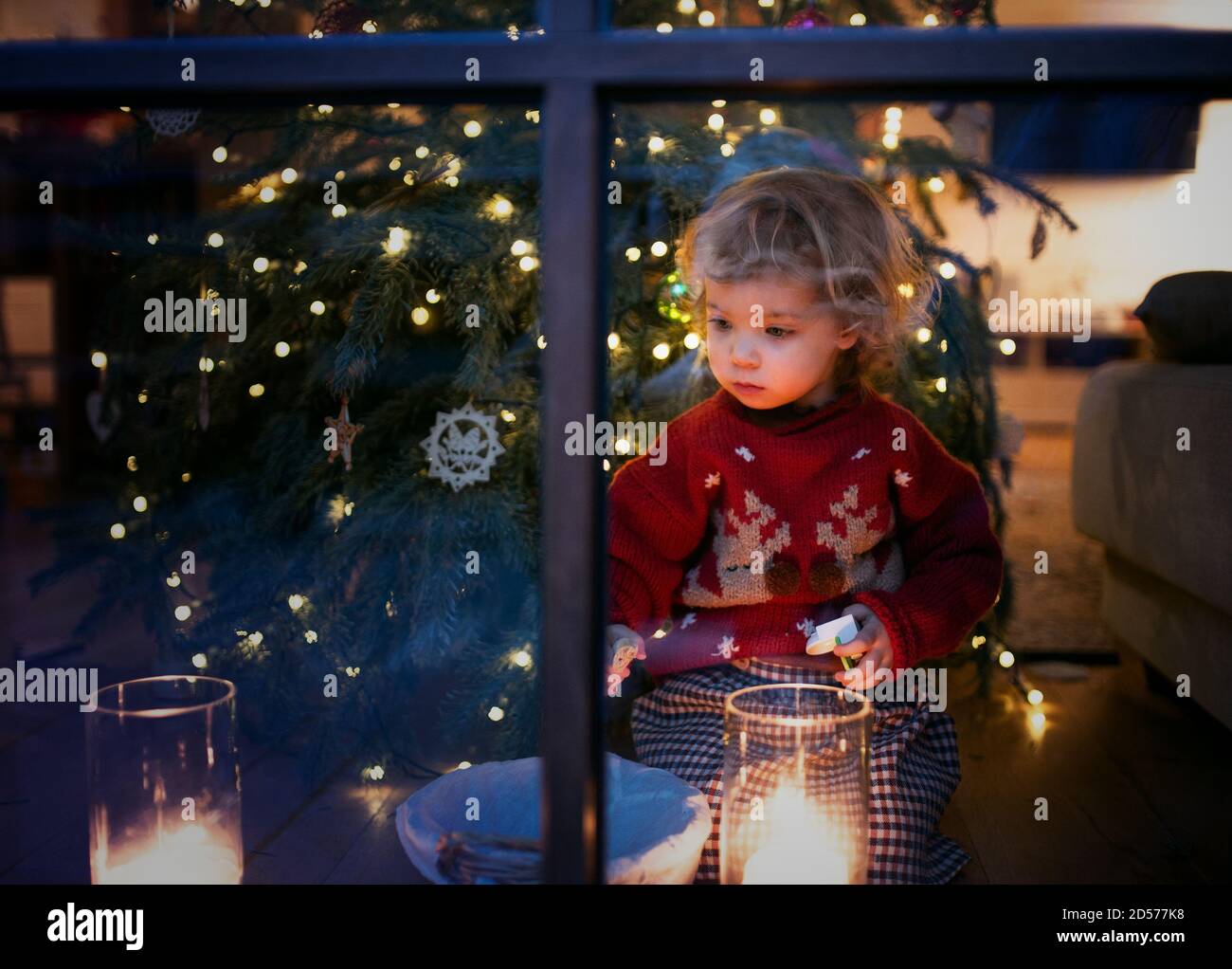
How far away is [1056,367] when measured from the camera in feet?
7.78

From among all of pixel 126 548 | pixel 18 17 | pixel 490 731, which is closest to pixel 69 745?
pixel 126 548

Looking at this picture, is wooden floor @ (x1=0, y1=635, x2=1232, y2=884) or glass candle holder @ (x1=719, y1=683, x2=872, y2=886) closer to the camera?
glass candle holder @ (x1=719, y1=683, x2=872, y2=886)

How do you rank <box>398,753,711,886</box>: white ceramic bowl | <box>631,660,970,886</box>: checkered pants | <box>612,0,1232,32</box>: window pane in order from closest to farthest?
<box>612,0,1232,32</box>: window pane → <box>398,753,711,886</box>: white ceramic bowl → <box>631,660,970,886</box>: checkered pants

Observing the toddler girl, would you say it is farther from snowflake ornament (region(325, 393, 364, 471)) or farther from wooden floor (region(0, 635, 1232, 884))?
snowflake ornament (region(325, 393, 364, 471))

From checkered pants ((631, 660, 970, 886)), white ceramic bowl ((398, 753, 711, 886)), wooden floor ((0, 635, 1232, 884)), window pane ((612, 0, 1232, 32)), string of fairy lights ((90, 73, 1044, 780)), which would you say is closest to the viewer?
window pane ((612, 0, 1232, 32))

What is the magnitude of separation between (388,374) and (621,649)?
648mm

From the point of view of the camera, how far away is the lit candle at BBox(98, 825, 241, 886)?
1272mm

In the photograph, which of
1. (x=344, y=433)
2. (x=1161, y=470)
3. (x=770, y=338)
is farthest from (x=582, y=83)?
(x=1161, y=470)

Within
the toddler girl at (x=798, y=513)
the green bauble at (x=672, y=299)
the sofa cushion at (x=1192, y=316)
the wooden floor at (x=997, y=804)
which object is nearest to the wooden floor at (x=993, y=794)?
the wooden floor at (x=997, y=804)

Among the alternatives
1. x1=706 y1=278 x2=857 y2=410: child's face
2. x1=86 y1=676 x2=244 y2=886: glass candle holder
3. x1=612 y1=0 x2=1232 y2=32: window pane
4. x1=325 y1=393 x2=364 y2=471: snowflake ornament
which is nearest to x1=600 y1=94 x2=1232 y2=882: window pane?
x1=706 y1=278 x2=857 y2=410: child's face

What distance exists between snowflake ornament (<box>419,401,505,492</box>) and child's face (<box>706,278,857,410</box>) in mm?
433

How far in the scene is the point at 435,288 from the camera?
1776mm

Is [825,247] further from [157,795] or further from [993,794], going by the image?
[157,795]
